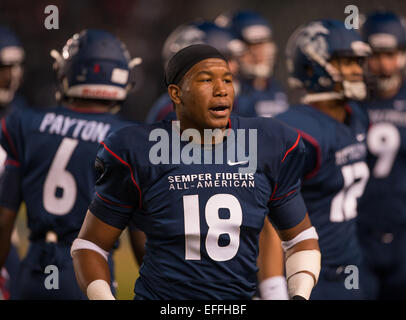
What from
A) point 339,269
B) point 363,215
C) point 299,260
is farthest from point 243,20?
point 299,260

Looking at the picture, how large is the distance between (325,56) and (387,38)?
192 cm

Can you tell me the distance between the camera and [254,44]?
897cm

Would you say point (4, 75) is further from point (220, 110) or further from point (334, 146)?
point (220, 110)

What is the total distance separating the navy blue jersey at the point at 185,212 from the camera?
300 cm

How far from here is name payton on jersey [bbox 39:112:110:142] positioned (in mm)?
3994

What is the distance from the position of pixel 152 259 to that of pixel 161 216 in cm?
19

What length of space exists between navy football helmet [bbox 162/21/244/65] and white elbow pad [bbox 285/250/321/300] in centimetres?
351

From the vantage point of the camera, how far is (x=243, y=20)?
910cm

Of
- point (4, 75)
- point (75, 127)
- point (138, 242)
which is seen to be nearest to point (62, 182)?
point (75, 127)

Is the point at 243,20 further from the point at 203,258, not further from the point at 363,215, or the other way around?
the point at 203,258

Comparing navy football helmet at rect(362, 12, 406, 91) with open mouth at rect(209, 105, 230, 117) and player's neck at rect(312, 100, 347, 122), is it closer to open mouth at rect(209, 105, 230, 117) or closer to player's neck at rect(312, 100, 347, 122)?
player's neck at rect(312, 100, 347, 122)

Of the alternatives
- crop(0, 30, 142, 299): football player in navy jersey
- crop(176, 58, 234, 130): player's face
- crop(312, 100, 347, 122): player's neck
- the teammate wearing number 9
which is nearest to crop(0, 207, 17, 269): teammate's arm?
crop(0, 30, 142, 299): football player in navy jersey

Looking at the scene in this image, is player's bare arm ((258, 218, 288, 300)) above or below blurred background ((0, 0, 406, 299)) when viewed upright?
below

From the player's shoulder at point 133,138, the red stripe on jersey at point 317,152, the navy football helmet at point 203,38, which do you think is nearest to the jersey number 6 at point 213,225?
the player's shoulder at point 133,138
